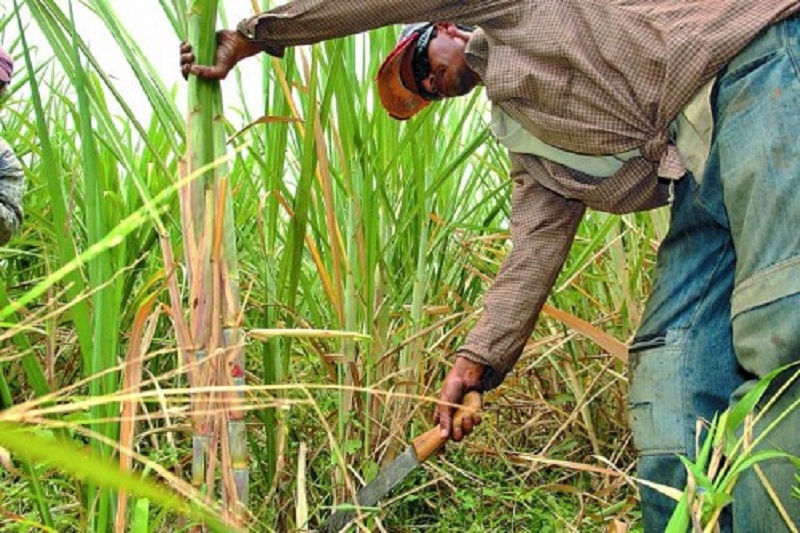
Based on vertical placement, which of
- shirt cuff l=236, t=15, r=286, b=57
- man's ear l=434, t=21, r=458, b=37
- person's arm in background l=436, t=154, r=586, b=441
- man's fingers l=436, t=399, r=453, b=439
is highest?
man's ear l=434, t=21, r=458, b=37

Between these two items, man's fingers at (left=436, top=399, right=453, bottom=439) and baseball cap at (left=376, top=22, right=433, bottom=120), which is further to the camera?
baseball cap at (left=376, top=22, right=433, bottom=120)

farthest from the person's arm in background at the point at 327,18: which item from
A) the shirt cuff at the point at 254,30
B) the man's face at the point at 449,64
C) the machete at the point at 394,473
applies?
the machete at the point at 394,473

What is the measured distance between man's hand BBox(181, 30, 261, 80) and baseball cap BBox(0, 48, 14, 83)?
1.22 meters

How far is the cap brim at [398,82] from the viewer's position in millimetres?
1593

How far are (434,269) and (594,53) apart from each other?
70 centimetres

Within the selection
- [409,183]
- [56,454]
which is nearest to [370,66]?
[409,183]

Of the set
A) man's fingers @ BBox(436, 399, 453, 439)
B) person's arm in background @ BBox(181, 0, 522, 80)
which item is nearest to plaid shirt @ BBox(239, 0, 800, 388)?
person's arm in background @ BBox(181, 0, 522, 80)

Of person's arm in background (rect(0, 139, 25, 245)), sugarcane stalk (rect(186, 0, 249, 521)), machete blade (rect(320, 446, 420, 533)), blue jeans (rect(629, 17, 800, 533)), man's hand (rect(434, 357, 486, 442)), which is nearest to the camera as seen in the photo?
sugarcane stalk (rect(186, 0, 249, 521))

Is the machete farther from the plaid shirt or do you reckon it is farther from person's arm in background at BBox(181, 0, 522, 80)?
person's arm in background at BBox(181, 0, 522, 80)

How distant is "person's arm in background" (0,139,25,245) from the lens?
204 centimetres

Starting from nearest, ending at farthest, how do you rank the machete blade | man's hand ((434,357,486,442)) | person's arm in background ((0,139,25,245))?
the machete blade
man's hand ((434,357,486,442))
person's arm in background ((0,139,25,245))

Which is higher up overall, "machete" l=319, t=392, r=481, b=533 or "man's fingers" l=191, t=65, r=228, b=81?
"man's fingers" l=191, t=65, r=228, b=81

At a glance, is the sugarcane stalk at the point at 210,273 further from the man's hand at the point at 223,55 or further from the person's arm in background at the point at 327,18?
the person's arm in background at the point at 327,18

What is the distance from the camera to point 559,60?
1205 mm
